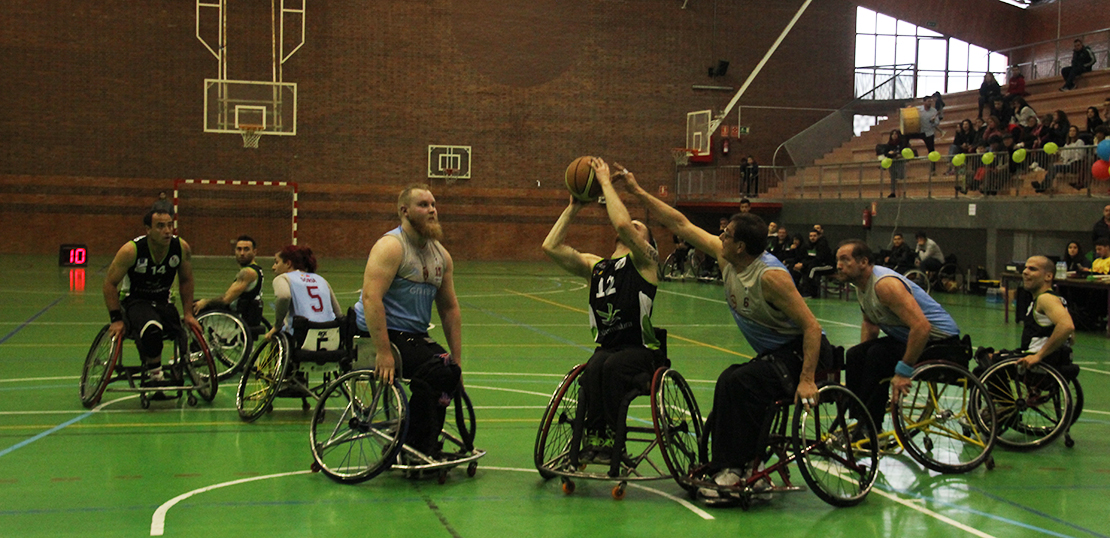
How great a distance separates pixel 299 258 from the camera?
7703 millimetres

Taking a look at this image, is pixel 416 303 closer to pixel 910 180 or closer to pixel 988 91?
pixel 910 180

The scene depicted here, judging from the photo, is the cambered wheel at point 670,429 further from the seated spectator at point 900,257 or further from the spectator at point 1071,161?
the spectator at point 1071,161

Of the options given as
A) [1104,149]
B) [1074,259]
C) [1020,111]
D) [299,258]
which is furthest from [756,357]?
[1020,111]

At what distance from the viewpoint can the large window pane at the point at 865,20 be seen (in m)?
31.4

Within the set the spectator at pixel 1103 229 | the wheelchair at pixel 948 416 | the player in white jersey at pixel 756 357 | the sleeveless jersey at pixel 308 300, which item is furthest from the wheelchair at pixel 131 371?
the spectator at pixel 1103 229

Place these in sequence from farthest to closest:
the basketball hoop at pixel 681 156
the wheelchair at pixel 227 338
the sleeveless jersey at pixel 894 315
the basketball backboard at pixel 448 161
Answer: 1. the basketball hoop at pixel 681 156
2. the basketball backboard at pixel 448 161
3. the wheelchair at pixel 227 338
4. the sleeveless jersey at pixel 894 315

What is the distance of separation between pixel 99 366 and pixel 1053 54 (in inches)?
1107

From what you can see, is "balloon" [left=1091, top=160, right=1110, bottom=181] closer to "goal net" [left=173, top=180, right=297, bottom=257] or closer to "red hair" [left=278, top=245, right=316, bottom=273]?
"red hair" [left=278, top=245, right=316, bottom=273]

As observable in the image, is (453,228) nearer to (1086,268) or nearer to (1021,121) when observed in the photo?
(1021,121)

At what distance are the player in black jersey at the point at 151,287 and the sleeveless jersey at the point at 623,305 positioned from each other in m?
3.46

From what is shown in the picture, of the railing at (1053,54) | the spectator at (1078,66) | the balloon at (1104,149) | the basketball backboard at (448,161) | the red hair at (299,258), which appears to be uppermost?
the railing at (1053,54)

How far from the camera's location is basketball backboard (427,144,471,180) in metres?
29.0

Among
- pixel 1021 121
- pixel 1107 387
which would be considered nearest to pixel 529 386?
pixel 1107 387

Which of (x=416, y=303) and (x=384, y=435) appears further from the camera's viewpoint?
(x=416, y=303)
